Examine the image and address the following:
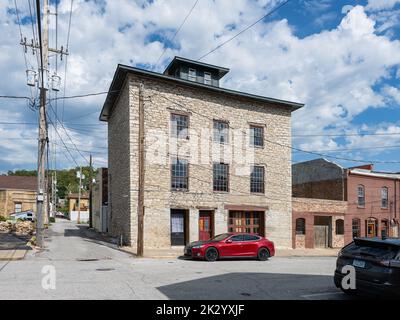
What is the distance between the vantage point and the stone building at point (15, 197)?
4866cm

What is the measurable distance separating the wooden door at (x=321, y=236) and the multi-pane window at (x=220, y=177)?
30.2 ft

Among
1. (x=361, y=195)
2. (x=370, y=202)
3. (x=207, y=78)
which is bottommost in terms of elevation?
(x=370, y=202)

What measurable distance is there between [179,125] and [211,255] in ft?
31.7

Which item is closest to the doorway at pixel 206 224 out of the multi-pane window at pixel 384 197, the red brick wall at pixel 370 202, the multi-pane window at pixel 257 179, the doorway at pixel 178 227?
the doorway at pixel 178 227

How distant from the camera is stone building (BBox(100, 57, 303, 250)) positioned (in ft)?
75.1

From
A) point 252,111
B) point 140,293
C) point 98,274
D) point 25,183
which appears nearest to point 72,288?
point 140,293

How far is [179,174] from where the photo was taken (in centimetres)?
2400

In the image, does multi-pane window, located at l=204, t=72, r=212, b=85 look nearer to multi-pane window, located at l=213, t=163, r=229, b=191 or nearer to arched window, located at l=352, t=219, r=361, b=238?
multi-pane window, located at l=213, t=163, r=229, b=191

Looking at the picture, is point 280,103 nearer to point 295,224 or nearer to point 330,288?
point 295,224

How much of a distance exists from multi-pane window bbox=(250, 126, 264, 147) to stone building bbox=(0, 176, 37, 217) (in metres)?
32.2

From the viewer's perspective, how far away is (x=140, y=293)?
9.02 metres

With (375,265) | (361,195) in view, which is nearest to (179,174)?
(375,265)

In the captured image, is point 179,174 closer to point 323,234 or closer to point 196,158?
point 196,158

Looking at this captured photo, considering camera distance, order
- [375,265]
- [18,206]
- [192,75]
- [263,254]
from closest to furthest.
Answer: [375,265] < [263,254] < [192,75] < [18,206]
